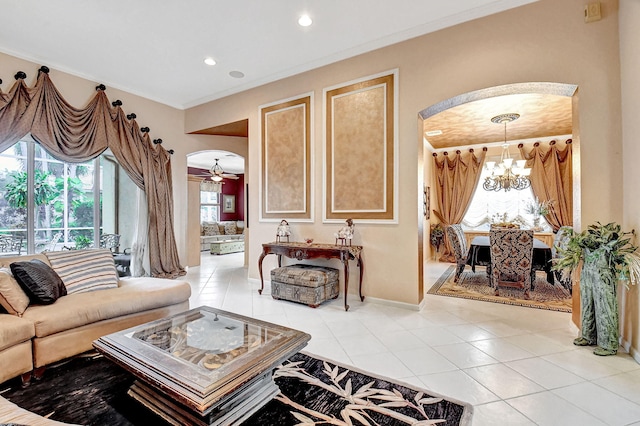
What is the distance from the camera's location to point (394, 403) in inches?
70.6

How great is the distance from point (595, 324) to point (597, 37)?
2638mm

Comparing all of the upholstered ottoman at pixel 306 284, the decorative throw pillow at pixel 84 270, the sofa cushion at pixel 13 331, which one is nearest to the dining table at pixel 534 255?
the upholstered ottoman at pixel 306 284

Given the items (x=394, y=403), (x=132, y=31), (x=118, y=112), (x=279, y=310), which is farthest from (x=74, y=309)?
(x=118, y=112)

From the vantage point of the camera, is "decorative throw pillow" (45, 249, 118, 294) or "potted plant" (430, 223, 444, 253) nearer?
"decorative throw pillow" (45, 249, 118, 294)

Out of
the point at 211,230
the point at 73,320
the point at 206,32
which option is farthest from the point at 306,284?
the point at 211,230

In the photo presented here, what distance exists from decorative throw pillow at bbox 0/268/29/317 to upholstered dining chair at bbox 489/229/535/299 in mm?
5150

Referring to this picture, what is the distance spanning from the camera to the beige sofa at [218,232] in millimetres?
9422

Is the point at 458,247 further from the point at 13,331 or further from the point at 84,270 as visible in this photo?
the point at 13,331

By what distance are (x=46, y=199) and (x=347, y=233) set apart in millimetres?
4496

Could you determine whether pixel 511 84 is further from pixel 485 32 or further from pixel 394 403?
pixel 394 403

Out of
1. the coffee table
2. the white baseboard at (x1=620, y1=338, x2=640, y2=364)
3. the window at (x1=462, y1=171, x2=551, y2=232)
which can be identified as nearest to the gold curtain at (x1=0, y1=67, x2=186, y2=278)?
the coffee table

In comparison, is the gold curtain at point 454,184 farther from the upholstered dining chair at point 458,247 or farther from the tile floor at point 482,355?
the tile floor at point 482,355

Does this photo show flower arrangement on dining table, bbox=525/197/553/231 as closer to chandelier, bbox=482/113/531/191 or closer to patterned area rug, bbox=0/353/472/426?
chandelier, bbox=482/113/531/191

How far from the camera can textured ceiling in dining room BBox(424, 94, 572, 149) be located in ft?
15.0
